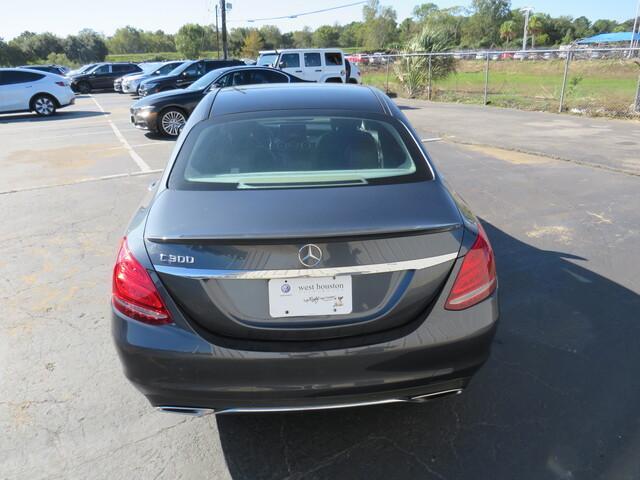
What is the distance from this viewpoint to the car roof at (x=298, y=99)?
310 cm

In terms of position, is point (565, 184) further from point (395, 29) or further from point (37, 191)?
point (395, 29)

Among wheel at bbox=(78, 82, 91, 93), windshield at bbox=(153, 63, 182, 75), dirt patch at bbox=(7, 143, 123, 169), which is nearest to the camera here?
dirt patch at bbox=(7, 143, 123, 169)

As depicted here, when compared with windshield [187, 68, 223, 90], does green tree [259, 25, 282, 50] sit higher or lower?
higher

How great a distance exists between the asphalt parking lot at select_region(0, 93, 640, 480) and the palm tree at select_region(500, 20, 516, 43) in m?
124

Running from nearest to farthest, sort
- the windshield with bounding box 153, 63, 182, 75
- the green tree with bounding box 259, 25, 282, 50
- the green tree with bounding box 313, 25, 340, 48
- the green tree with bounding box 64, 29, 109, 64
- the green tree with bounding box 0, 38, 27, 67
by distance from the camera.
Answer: the windshield with bounding box 153, 63, 182, 75
the green tree with bounding box 0, 38, 27, 67
the green tree with bounding box 64, 29, 109, 64
the green tree with bounding box 259, 25, 282, 50
the green tree with bounding box 313, 25, 340, 48

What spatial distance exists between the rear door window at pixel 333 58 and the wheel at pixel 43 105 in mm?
10145

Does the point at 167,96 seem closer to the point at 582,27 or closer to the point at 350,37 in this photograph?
the point at 350,37

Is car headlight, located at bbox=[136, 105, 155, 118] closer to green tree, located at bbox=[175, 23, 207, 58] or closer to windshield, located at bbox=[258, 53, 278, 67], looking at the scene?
windshield, located at bbox=[258, 53, 278, 67]

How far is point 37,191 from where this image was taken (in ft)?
23.2

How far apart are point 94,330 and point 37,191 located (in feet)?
15.0

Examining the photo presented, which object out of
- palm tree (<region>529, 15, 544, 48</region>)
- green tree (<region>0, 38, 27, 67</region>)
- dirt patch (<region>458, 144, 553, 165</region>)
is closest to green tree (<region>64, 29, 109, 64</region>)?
green tree (<region>0, 38, 27, 67</region>)

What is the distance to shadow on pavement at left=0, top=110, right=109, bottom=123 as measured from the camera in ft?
54.1

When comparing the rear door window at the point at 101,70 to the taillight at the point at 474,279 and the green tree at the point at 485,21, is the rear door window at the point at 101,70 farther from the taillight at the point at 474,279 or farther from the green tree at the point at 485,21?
the green tree at the point at 485,21

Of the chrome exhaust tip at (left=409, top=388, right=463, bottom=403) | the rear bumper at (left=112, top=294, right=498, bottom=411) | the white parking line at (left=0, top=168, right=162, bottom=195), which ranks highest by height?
the rear bumper at (left=112, top=294, right=498, bottom=411)
